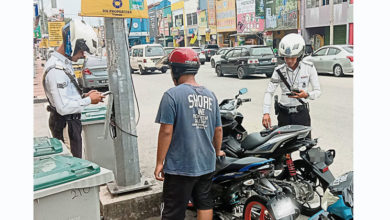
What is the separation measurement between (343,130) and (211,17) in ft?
125

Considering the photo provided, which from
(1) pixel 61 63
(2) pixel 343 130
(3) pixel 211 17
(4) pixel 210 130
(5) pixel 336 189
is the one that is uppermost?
(3) pixel 211 17

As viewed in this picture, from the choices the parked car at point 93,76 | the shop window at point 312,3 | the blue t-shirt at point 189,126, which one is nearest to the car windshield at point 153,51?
the parked car at point 93,76

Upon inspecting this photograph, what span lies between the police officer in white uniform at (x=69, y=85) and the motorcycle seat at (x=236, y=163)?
128 cm

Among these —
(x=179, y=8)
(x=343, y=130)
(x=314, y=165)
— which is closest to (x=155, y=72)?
(x=343, y=130)

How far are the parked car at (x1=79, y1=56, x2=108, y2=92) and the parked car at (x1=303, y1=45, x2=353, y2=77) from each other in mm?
8899

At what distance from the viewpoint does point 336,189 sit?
219 centimetres

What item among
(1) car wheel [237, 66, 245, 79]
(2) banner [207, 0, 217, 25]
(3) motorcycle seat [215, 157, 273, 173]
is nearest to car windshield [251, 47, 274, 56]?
(1) car wheel [237, 66, 245, 79]

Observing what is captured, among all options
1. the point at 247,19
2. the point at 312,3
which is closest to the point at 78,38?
the point at 312,3

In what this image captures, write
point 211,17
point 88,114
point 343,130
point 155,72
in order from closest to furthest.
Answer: point 88,114 < point 343,130 < point 155,72 < point 211,17

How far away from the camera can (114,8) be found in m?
3.54

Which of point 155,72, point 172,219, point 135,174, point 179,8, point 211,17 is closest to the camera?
point 172,219

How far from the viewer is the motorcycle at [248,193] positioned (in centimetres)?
290

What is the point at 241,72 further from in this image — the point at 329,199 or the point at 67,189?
the point at 67,189

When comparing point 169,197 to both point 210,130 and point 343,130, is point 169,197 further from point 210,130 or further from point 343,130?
point 343,130
